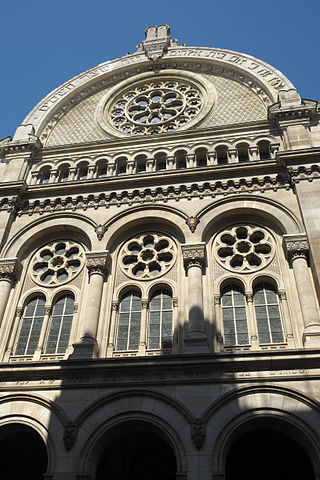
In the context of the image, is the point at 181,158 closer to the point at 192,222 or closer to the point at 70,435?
the point at 192,222

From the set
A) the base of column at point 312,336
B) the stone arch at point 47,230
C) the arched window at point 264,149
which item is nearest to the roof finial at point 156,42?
the arched window at point 264,149

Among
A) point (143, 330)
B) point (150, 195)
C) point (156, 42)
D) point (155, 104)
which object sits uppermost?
point (156, 42)

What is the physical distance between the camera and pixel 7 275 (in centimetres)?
1888

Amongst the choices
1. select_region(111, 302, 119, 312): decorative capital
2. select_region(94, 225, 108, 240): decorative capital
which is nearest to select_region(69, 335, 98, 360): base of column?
select_region(111, 302, 119, 312): decorative capital

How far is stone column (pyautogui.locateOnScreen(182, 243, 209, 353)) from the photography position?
15.3 metres

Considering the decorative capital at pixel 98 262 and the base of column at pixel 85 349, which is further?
the decorative capital at pixel 98 262

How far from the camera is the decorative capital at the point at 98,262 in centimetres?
1827

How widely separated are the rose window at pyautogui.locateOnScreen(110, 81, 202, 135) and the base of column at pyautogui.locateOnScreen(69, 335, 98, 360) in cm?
1335

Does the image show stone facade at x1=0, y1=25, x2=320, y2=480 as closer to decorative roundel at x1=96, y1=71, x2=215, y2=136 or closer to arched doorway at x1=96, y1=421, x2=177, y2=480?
decorative roundel at x1=96, y1=71, x2=215, y2=136

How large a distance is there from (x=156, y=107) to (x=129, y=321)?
14470mm

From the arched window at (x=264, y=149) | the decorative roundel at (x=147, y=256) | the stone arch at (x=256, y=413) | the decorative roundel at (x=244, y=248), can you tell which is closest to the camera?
the stone arch at (x=256, y=413)

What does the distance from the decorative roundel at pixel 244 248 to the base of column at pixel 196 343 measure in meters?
3.47

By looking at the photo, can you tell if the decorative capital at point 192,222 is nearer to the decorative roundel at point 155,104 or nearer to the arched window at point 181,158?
the arched window at point 181,158

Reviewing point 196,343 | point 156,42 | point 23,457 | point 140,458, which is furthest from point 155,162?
point 23,457
